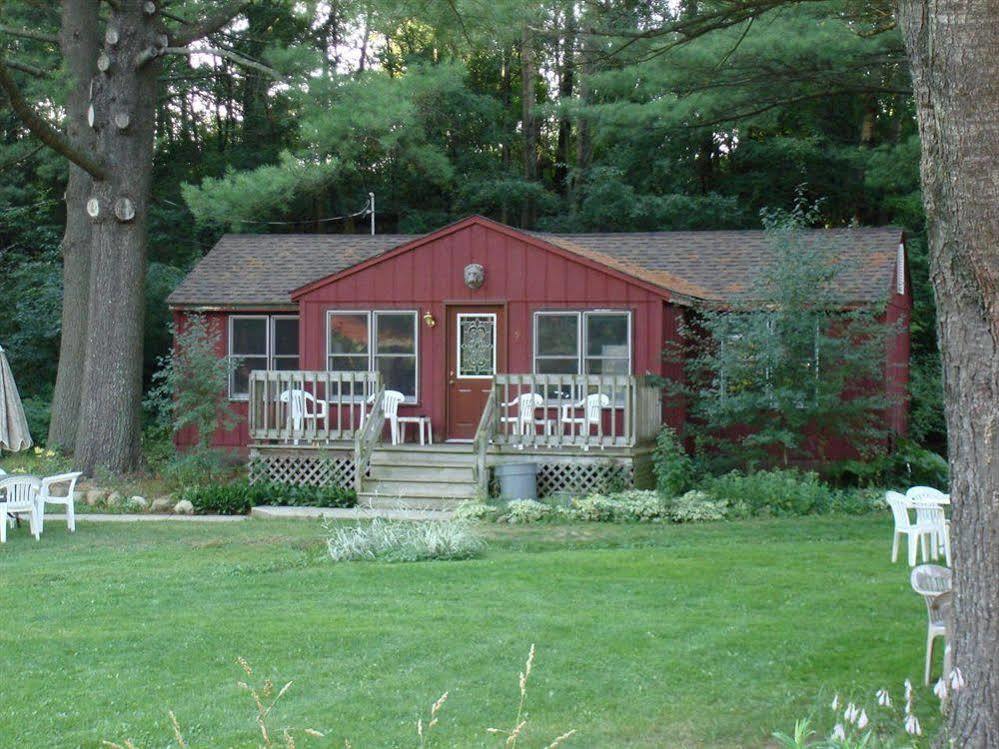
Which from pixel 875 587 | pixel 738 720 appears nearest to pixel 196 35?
pixel 875 587

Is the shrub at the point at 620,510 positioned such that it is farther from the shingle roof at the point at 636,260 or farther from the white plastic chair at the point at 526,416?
the shingle roof at the point at 636,260

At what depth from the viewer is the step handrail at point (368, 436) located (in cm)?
1565

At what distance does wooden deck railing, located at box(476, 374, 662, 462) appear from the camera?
15.1m

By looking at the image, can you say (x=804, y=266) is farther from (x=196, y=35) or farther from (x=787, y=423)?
(x=196, y=35)

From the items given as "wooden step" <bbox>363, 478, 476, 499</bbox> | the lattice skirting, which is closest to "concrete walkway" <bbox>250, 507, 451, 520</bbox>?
"wooden step" <bbox>363, 478, 476, 499</bbox>

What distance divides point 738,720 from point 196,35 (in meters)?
15.0

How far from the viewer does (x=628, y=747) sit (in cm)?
586

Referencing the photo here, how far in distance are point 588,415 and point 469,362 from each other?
2.66 m

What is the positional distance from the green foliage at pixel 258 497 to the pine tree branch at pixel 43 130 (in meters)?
4.74

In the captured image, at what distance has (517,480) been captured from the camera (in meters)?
15.0

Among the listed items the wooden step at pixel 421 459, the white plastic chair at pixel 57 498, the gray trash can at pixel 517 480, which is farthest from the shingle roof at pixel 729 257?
the white plastic chair at pixel 57 498

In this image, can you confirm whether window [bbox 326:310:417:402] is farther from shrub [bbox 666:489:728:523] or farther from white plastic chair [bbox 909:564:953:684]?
white plastic chair [bbox 909:564:953:684]

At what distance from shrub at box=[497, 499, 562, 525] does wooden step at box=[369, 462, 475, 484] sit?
139 centimetres

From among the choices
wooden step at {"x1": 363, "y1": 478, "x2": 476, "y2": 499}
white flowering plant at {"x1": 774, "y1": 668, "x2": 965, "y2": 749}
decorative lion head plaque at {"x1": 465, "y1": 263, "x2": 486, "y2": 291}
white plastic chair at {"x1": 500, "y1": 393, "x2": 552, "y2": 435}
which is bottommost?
white flowering plant at {"x1": 774, "y1": 668, "x2": 965, "y2": 749}
